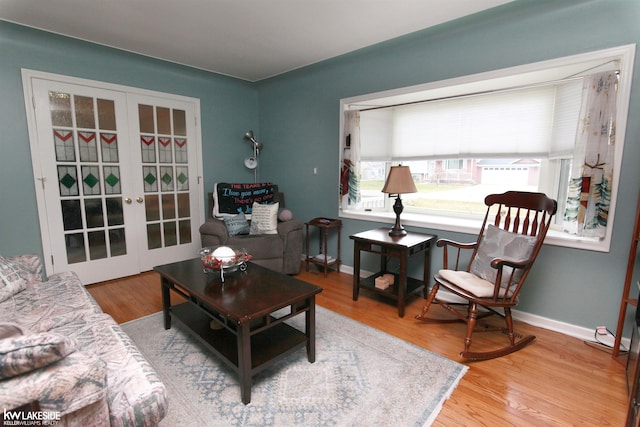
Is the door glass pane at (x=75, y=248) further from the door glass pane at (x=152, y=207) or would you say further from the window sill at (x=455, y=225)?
the window sill at (x=455, y=225)

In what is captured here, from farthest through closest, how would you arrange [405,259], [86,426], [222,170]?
[222,170], [405,259], [86,426]

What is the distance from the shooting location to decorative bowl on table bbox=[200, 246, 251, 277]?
202cm

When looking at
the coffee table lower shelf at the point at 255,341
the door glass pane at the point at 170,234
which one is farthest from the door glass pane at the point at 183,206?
the coffee table lower shelf at the point at 255,341

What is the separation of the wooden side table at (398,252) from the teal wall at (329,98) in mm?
211

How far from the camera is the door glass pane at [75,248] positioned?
3.11 m

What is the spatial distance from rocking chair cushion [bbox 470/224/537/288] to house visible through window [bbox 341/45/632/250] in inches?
15.7

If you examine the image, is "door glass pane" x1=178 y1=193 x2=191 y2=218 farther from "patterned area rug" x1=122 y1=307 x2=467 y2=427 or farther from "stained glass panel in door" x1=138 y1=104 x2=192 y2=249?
"patterned area rug" x1=122 y1=307 x2=467 y2=427

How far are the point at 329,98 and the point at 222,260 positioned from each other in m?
2.35

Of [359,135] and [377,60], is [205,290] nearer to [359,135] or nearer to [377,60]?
[359,135]

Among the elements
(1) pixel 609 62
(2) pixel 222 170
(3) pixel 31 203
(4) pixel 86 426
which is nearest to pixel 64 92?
(3) pixel 31 203

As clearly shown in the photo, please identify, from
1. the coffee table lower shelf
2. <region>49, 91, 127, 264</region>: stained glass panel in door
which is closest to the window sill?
the coffee table lower shelf

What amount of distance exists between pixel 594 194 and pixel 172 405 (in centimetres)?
290

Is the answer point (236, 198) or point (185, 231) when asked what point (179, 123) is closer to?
point (236, 198)

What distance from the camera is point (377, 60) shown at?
10.2 ft
